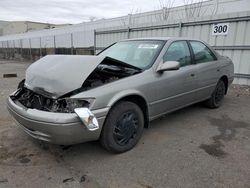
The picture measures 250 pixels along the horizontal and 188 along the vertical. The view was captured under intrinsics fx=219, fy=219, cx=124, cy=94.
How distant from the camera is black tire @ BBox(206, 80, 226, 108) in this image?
4836mm

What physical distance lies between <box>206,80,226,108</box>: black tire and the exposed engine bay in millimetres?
Answer: 2399

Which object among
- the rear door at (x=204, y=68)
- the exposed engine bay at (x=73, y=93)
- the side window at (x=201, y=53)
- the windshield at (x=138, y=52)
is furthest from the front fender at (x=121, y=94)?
the side window at (x=201, y=53)

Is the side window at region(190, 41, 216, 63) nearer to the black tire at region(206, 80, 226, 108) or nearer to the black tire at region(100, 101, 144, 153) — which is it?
the black tire at region(206, 80, 226, 108)

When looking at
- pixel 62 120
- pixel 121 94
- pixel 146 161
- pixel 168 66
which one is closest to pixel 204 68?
pixel 168 66

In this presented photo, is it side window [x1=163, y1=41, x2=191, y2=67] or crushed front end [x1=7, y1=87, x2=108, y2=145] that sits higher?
side window [x1=163, y1=41, x2=191, y2=67]

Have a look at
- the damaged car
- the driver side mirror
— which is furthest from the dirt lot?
the driver side mirror

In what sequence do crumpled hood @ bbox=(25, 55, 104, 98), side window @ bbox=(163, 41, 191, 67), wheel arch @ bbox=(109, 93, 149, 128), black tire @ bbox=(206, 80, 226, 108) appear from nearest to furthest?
crumpled hood @ bbox=(25, 55, 104, 98) < wheel arch @ bbox=(109, 93, 149, 128) < side window @ bbox=(163, 41, 191, 67) < black tire @ bbox=(206, 80, 226, 108)

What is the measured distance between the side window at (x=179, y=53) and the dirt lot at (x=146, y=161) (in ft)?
3.90

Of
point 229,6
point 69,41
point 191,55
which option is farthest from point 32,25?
point 191,55


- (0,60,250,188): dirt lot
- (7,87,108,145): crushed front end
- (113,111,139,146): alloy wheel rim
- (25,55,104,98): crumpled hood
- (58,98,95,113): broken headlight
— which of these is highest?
(25,55,104,98): crumpled hood

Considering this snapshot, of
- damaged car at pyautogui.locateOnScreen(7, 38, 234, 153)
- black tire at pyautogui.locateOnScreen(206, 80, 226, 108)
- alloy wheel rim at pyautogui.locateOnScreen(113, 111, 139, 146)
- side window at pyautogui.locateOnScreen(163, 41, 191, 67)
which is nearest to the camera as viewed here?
damaged car at pyautogui.locateOnScreen(7, 38, 234, 153)

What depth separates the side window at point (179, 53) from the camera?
366cm

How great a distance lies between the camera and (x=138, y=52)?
12.3ft

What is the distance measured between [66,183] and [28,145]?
1159mm
